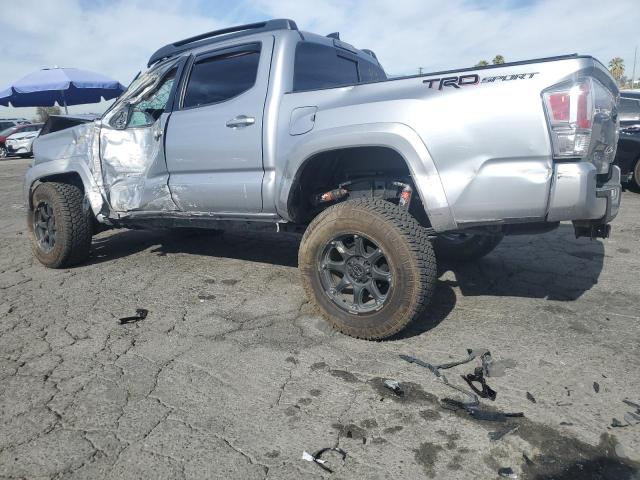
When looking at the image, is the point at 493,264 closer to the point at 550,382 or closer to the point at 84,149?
the point at 550,382

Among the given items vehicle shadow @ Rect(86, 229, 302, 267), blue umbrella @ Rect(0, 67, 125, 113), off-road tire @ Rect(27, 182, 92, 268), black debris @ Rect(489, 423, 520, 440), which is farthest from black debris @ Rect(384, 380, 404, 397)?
blue umbrella @ Rect(0, 67, 125, 113)

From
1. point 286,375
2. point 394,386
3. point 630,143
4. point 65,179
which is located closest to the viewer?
point 394,386

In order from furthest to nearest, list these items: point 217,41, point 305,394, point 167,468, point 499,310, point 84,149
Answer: point 84,149 → point 217,41 → point 499,310 → point 305,394 → point 167,468

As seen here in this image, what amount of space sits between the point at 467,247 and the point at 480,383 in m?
2.13

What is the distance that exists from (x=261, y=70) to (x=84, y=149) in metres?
2.15

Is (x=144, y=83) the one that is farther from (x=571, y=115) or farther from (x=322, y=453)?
(x=322, y=453)

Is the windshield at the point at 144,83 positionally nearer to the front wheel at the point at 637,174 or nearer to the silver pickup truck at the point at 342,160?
the silver pickup truck at the point at 342,160

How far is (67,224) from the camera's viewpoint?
15.3 feet

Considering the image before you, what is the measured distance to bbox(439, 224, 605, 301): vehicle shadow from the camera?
12.8ft

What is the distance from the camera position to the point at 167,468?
2.00 metres

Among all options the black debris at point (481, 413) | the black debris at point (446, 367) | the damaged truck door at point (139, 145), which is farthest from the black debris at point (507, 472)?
the damaged truck door at point (139, 145)

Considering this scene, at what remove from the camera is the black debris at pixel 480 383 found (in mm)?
2436

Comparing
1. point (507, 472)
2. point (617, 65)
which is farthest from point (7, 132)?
point (617, 65)

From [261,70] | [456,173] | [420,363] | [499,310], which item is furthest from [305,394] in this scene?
[261,70]
